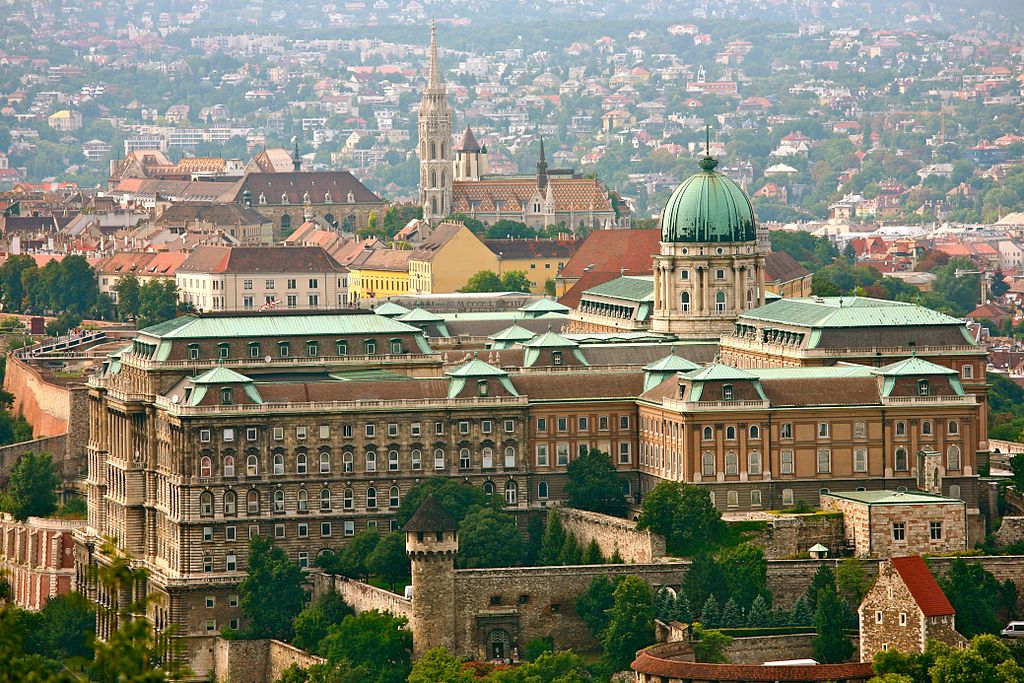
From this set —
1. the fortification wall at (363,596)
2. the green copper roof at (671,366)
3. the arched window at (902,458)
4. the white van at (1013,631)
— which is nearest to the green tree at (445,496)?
the fortification wall at (363,596)

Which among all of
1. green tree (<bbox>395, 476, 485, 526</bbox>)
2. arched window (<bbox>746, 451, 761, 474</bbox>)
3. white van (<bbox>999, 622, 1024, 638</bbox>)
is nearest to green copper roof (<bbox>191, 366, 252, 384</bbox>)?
green tree (<bbox>395, 476, 485, 526</bbox>)

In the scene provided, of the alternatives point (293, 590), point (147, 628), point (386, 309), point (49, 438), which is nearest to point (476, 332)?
point (386, 309)

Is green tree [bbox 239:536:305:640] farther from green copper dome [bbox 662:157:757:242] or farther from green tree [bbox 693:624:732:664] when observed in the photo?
green copper dome [bbox 662:157:757:242]

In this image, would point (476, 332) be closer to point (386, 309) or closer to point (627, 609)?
point (386, 309)

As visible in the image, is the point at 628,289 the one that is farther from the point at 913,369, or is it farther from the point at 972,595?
the point at 972,595

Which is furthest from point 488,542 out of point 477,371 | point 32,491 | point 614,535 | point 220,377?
point 32,491

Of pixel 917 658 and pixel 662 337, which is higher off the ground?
pixel 662 337
